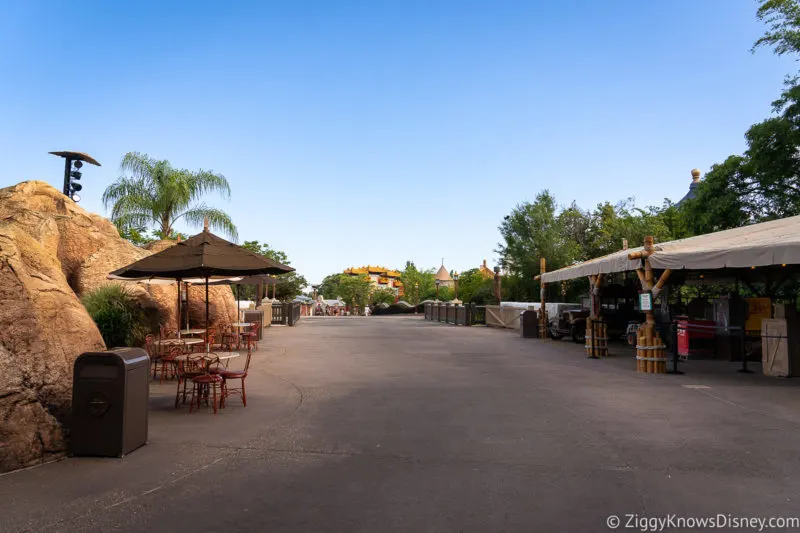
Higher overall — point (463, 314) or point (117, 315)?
point (117, 315)

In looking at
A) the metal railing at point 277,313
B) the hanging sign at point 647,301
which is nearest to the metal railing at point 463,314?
the metal railing at point 277,313

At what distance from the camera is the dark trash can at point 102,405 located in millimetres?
5391

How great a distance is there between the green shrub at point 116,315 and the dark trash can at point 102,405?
8.38 meters

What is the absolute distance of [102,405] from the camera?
5.40 m

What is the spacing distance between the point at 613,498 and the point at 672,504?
434mm

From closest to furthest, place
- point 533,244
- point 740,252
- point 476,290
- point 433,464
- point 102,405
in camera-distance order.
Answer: point 433,464 → point 102,405 → point 740,252 → point 533,244 → point 476,290

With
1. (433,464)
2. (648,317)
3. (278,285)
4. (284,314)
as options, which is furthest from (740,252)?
(278,285)

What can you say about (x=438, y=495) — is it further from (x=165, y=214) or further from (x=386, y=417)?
(x=165, y=214)

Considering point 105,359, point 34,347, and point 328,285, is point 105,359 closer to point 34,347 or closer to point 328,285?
point 34,347

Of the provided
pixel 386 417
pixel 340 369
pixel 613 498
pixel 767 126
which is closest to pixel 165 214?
pixel 340 369

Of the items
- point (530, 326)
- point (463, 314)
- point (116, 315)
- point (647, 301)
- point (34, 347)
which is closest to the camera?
point (34, 347)

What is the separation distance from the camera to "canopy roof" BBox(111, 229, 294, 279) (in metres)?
9.05

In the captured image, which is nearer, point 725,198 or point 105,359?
point 105,359

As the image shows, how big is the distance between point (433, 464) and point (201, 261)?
5.63 m
